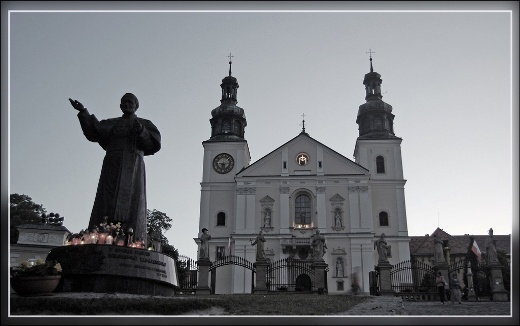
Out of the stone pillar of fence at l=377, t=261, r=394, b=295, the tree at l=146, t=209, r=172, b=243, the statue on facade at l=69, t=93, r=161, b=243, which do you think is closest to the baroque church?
the tree at l=146, t=209, r=172, b=243

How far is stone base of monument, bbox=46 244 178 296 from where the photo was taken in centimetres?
1028

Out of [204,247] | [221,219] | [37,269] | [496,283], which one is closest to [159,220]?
[221,219]

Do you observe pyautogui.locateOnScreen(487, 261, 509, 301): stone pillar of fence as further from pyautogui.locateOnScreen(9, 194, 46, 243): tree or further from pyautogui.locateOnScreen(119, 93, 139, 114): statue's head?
pyautogui.locateOnScreen(9, 194, 46, 243): tree

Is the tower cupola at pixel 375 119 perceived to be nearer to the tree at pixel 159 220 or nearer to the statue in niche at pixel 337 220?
the statue in niche at pixel 337 220

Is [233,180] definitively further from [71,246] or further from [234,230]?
[71,246]

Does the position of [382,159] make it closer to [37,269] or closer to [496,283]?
[496,283]

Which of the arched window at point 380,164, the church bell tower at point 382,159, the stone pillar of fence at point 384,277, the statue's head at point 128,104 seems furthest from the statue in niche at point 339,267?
the statue's head at point 128,104

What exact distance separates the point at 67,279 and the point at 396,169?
35757 mm

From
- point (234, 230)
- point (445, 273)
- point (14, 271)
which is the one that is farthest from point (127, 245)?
point (234, 230)

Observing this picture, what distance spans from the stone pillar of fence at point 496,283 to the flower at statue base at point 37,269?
52.7ft

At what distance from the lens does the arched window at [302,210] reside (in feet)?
136

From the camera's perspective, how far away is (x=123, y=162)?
39.3 feet

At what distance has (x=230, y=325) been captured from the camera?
769 centimetres

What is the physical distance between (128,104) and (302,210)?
30.2 meters
